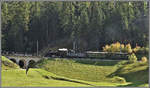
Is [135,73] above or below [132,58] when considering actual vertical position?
below

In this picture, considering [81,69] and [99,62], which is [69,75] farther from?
[99,62]

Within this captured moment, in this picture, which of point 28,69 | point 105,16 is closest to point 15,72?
point 28,69

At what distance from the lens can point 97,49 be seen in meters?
41.2

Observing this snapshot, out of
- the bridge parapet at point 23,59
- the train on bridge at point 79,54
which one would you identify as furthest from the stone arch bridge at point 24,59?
the train on bridge at point 79,54

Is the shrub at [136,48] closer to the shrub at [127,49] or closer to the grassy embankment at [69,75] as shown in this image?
the shrub at [127,49]

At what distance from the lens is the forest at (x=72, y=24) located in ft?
134

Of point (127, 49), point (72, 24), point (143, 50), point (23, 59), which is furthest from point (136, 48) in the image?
point (23, 59)

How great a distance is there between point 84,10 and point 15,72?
54.8ft

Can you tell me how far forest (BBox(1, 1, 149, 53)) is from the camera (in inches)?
1612

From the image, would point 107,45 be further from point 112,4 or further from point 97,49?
point 112,4

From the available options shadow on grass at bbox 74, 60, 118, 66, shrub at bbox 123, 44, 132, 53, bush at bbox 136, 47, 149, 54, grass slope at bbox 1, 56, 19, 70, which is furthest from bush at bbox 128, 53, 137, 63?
grass slope at bbox 1, 56, 19, 70

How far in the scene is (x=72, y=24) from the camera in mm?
44438

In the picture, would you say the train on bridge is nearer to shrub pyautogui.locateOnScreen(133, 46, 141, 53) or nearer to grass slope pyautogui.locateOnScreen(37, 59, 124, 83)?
grass slope pyautogui.locateOnScreen(37, 59, 124, 83)

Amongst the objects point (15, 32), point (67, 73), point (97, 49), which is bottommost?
point (67, 73)
